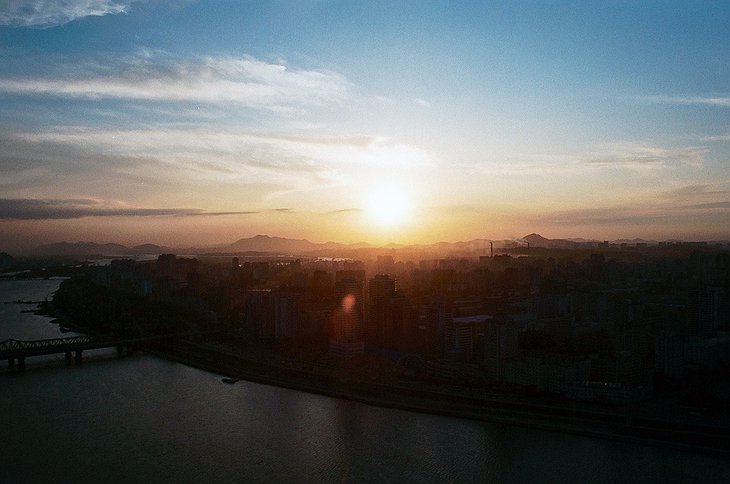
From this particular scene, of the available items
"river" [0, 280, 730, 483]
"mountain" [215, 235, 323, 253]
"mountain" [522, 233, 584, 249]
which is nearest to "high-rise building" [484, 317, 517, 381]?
"river" [0, 280, 730, 483]

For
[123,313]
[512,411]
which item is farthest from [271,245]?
[512,411]

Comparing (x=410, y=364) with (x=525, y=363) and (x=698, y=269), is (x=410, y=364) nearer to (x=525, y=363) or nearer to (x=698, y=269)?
(x=525, y=363)

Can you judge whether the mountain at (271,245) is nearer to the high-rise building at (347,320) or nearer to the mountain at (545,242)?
the mountain at (545,242)

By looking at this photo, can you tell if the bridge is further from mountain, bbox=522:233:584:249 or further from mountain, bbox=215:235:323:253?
mountain, bbox=215:235:323:253

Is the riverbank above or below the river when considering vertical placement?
above

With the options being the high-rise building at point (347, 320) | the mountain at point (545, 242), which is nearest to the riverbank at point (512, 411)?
the high-rise building at point (347, 320)

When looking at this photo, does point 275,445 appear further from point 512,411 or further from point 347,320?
point 347,320
